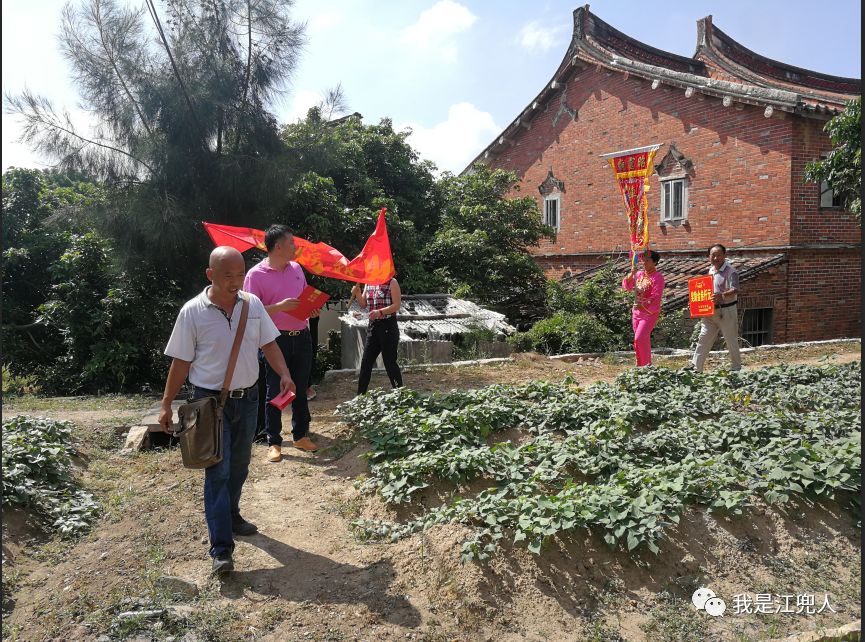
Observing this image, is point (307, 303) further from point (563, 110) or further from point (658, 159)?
point (563, 110)

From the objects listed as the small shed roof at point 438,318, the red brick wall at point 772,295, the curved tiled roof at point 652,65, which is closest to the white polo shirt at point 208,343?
the small shed roof at point 438,318

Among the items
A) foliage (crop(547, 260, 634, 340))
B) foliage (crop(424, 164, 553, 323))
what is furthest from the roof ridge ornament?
foliage (crop(547, 260, 634, 340))

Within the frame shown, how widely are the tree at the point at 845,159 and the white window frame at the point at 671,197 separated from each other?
5.29 metres

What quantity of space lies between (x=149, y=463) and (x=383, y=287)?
102 inches

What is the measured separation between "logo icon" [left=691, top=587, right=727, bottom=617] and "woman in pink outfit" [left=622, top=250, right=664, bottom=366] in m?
4.83

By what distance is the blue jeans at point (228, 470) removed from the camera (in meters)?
3.60

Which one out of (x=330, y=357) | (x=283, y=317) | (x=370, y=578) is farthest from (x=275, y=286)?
(x=330, y=357)

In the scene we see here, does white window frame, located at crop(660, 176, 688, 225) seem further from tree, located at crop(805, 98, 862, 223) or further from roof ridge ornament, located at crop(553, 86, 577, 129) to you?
tree, located at crop(805, 98, 862, 223)

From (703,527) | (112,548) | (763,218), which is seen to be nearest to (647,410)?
(703,527)

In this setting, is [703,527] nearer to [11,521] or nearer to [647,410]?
[647,410]

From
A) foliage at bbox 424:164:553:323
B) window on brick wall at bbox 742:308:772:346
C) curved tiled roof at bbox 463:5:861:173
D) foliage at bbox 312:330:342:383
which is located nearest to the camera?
foliage at bbox 312:330:342:383

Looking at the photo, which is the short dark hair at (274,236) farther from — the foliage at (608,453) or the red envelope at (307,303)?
the foliage at (608,453)

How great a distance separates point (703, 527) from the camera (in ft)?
12.6

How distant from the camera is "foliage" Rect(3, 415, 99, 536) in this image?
436 cm
